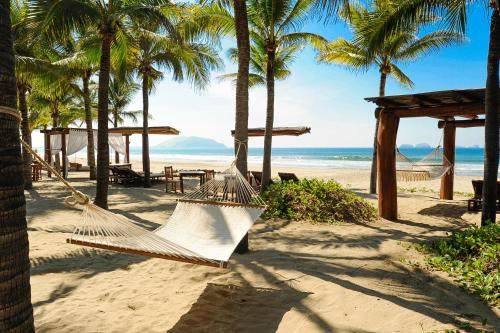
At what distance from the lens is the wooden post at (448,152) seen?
8.72 meters

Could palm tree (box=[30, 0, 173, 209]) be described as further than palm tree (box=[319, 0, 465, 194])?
No

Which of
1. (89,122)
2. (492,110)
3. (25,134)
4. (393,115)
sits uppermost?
(89,122)

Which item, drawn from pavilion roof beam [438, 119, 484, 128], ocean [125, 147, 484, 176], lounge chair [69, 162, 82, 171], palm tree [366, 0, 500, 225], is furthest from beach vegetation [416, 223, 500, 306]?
ocean [125, 147, 484, 176]

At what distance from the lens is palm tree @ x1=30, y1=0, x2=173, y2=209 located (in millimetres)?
5586

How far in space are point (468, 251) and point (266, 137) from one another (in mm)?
5684

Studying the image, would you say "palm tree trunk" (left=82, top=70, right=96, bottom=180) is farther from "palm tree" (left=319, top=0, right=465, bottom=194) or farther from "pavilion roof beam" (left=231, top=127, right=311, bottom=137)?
"palm tree" (left=319, top=0, right=465, bottom=194)

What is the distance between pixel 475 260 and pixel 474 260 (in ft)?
0.07

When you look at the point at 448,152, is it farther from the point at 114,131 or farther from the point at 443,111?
the point at 114,131

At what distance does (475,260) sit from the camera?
3.41m

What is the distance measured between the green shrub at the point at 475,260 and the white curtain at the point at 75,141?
1308 cm

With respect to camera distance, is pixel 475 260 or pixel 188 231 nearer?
pixel 475 260

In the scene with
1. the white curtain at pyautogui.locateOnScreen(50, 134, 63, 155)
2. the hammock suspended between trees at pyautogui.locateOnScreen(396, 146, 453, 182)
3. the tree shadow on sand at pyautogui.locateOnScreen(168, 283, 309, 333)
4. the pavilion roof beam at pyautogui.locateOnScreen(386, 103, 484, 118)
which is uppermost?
A: the pavilion roof beam at pyautogui.locateOnScreen(386, 103, 484, 118)

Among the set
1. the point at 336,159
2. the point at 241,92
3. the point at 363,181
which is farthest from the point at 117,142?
the point at 336,159

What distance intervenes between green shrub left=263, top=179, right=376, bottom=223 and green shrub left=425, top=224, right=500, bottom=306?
2.03m
